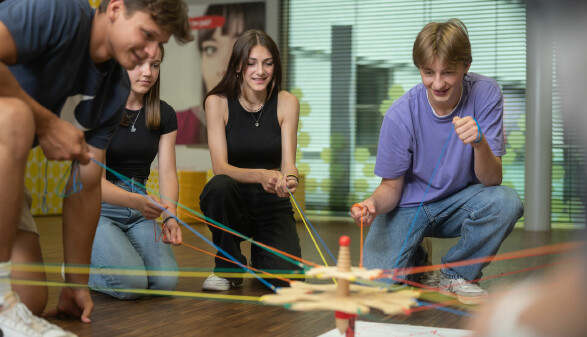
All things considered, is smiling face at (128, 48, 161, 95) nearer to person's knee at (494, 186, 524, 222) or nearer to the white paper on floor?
the white paper on floor

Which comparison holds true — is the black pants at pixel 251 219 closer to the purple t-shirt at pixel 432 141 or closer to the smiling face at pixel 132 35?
the purple t-shirt at pixel 432 141

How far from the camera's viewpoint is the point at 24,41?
4.11 feet

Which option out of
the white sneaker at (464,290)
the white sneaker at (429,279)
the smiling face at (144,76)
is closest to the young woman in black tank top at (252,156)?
the smiling face at (144,76)

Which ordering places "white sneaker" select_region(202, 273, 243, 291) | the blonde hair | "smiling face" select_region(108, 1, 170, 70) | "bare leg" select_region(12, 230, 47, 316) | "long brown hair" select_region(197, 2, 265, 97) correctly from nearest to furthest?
"smiling face" select_region(108, 1, 170, 70) → "bare leg" select_region(12, 230, 47, 316) → the blonde hair → "white sneaker" select_region(202, 273, 243, 291) → "long brown hair" select_region(197, 2, 265, 97)

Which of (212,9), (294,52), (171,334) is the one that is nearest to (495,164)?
(171,334)

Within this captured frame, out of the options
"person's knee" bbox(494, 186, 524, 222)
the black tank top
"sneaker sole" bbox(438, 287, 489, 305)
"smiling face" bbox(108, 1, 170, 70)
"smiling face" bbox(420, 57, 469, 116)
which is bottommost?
"sneaker sole" bbox(438, 287, 489, 305)

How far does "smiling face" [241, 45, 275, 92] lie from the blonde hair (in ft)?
1.97

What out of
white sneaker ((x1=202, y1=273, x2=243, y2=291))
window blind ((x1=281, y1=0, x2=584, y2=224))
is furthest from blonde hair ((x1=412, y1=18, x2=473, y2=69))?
A: window blind ((x1=281, y1=0, x2=584, y2=224))

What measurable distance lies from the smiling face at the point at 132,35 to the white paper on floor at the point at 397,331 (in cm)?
81

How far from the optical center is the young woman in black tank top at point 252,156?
2133 mm

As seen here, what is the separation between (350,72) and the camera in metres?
5.61

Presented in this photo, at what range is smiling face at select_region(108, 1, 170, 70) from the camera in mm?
1343

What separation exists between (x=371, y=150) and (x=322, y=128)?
51 cm

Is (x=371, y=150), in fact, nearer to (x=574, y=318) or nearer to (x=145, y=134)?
(x=145, y=134)
